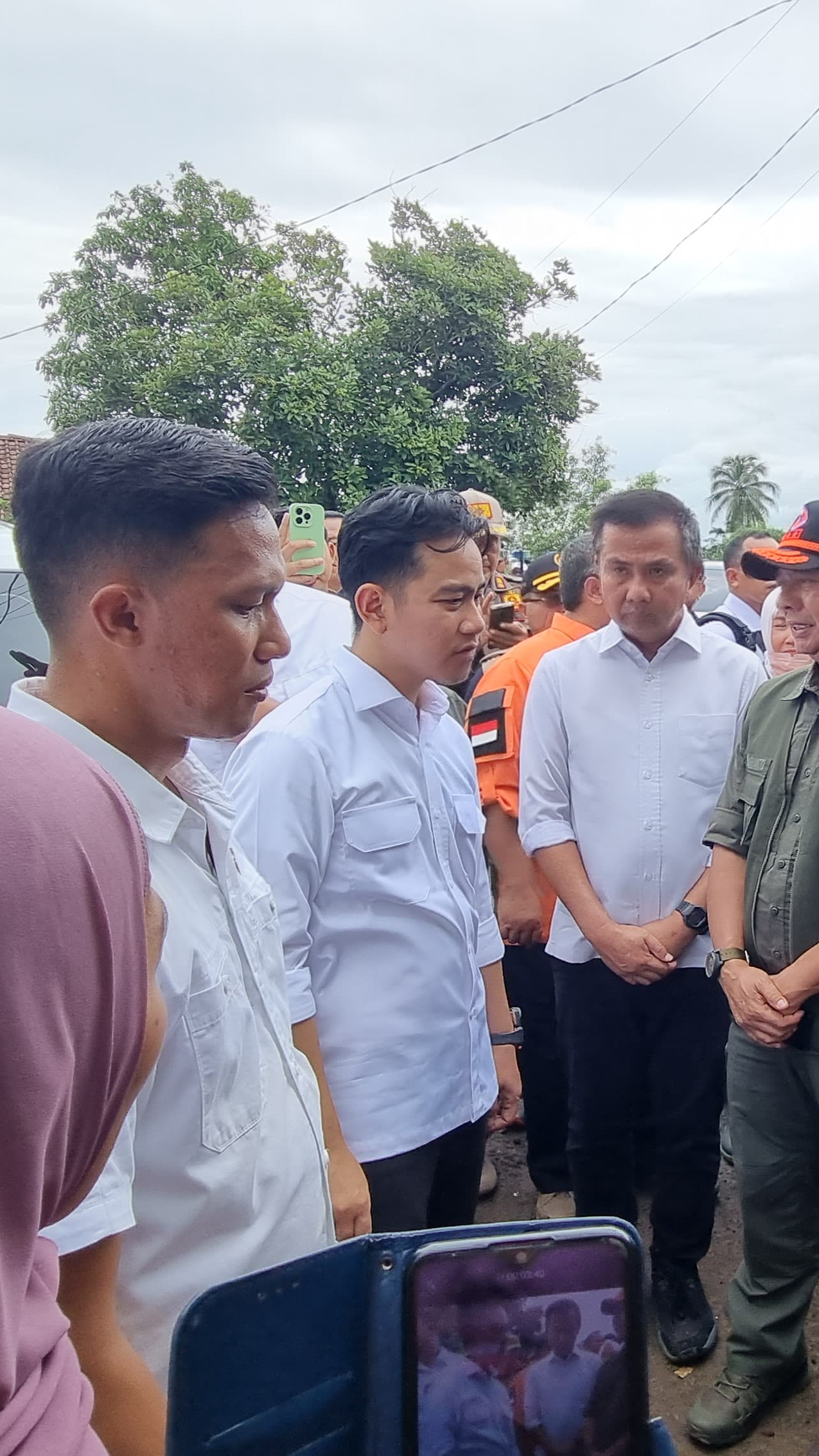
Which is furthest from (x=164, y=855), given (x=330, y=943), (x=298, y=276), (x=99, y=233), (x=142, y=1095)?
(x=99, y=233)

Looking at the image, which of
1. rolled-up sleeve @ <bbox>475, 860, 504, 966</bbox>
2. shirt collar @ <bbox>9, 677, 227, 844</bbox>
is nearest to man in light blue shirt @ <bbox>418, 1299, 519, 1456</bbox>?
shirt collar @ <bbox>9, 677, 227, 844</bbox>

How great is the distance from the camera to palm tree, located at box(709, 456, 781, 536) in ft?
162

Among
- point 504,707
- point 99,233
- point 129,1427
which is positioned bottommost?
point 129,1427

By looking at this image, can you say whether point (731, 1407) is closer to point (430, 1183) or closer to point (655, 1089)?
point (655, 1089)

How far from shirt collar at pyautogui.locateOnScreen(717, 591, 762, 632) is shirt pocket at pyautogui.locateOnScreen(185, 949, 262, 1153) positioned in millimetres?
4436

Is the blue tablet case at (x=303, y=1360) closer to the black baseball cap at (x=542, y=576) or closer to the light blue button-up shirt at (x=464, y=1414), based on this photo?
the light blue button-up shirt at (x=464, y=1414)

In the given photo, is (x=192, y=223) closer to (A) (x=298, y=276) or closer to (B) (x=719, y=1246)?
(A) (x=298, y=276)

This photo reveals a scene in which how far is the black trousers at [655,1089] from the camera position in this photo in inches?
101

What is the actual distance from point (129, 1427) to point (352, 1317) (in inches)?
9.3

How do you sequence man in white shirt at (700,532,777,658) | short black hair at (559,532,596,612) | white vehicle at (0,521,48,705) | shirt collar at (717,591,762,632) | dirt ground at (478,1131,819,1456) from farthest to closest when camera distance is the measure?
shirt collar at (717,591,762,632)
man in white shirt at (700,532,777,658)
white vehicle at (0,521,48,705)
short black hair at (559,532,596,612)
dirt ground at (478,1131,819,1456)

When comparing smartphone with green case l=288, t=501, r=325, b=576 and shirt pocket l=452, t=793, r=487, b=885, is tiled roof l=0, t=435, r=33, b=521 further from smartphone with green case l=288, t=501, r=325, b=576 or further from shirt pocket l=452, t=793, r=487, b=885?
shirt pocket l=452, t=793, r=487, b=885

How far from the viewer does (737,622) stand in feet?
16.2

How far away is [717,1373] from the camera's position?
2.47m

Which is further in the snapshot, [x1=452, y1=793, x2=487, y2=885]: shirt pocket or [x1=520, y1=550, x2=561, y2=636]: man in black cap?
[x1=520, y1=550, x2=561, y2=636]: man in black cap
